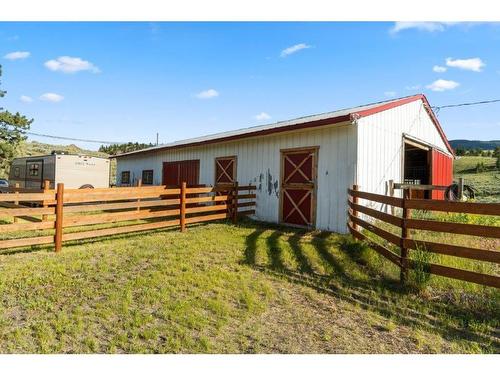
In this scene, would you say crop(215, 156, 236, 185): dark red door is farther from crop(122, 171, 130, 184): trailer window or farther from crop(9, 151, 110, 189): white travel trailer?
crop(122, 171, 130, 184): trailer window

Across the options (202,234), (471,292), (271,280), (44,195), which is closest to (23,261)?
(44,195)

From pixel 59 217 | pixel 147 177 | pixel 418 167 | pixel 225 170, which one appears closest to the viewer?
pixel 59 217

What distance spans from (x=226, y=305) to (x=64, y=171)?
51.0 ft

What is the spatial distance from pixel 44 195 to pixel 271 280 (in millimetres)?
5176

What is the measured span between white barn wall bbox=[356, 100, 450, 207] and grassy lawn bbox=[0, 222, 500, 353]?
3.67m

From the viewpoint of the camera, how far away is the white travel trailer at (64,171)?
54.6 feet

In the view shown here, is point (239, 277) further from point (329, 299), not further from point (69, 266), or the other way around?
point (69, 266)

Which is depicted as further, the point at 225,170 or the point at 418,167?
the point at 418,167

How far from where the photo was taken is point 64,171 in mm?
16797

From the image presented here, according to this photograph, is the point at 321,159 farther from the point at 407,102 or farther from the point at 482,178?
the point at 482,178

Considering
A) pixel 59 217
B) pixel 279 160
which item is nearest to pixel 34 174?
pixel 59 217

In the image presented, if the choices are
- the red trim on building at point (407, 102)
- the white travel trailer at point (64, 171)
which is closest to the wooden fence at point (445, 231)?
the red trim on building at point (407, 102)

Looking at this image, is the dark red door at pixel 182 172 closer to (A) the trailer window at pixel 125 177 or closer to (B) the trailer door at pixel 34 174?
(A) the trailer window at pixel 125 177

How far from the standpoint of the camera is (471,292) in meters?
5.13
